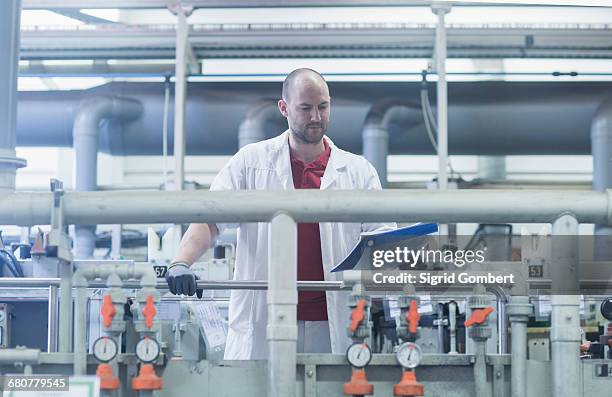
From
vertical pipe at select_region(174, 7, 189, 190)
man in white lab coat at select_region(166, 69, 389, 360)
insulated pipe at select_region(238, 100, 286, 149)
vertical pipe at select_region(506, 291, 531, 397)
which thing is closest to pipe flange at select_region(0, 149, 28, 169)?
man in white lab coat at select_region(166, 69, 389, 360)

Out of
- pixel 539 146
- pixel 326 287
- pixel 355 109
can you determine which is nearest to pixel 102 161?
pixel 355 109

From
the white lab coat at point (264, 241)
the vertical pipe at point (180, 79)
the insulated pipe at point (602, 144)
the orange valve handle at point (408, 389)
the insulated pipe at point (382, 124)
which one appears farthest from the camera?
the insulated pipe at point (382, 124)

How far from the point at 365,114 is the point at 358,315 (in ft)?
13.8

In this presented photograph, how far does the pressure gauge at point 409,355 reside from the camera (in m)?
1.27

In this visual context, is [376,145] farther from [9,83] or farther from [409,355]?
[409,355]

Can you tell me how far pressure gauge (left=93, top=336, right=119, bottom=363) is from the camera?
1.27 meters

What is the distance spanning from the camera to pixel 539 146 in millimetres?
5551

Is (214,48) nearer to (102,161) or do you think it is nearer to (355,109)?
(355,109)

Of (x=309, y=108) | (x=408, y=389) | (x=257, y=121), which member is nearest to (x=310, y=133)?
(x=309, y=108)

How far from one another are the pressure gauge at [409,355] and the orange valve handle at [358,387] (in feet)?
0.18

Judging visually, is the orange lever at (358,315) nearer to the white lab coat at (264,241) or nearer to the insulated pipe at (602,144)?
the white lab coat at (264,241)

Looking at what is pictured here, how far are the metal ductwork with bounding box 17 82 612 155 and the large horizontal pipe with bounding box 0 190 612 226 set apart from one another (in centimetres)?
409

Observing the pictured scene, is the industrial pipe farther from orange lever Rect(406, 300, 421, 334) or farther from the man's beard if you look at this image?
the man's beard

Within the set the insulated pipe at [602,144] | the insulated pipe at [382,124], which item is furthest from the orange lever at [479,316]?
the insulated pipe at [602,144]
